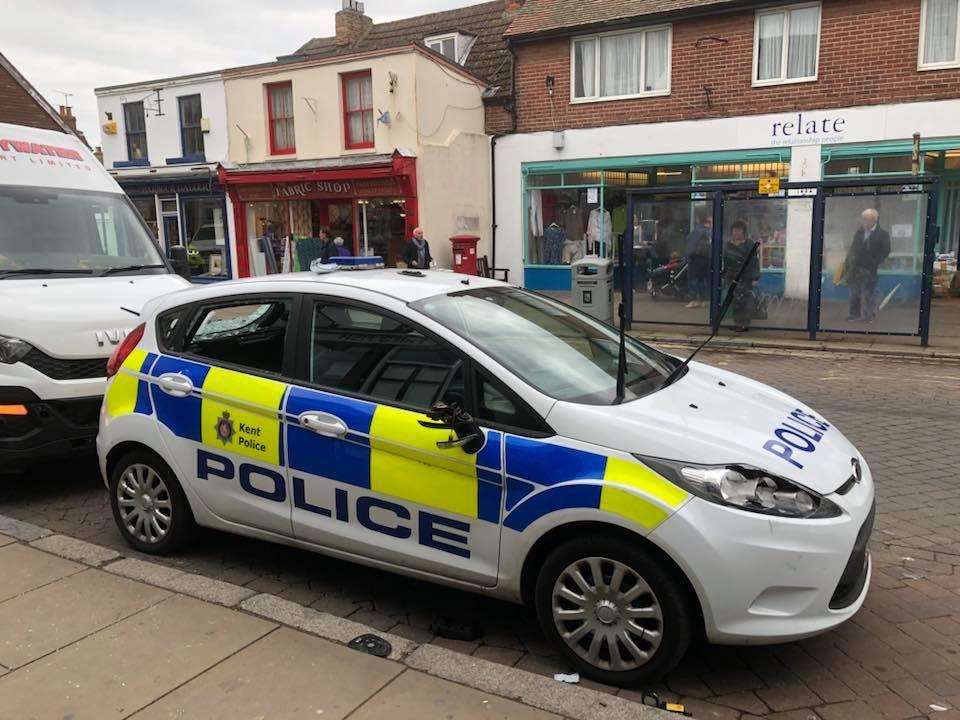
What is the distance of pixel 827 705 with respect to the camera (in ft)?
9.84

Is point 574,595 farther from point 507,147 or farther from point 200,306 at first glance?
point 507,147

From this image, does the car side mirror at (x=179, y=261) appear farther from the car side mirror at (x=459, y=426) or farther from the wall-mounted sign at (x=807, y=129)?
the wall-mounted sign at (x=807, y=129)

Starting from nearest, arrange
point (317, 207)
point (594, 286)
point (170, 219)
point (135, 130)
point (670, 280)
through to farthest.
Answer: point (594, 286)
point (670, 280)
point (317, 207)
point (135, 130)
point (170, 219)

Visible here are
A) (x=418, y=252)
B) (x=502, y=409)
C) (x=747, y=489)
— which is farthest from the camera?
(x=418, y=252)

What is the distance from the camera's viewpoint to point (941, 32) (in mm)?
14336

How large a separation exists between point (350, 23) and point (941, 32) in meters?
15.8

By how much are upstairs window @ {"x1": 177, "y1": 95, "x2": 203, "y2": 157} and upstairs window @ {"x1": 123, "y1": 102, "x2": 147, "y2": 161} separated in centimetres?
145

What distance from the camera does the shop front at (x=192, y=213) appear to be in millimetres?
21719

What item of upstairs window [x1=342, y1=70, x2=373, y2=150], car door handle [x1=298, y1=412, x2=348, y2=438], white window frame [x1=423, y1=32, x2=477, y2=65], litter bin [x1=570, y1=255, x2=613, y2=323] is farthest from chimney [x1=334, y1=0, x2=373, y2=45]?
car door handle [x1=298, y1=412, x2=348, y2=438]

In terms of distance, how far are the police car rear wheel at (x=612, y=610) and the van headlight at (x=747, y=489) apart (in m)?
0.33

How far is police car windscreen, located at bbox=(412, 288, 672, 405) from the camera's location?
3461 millimetres

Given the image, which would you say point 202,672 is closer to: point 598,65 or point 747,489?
point 747,489

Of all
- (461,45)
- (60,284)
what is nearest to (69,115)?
(461,45)

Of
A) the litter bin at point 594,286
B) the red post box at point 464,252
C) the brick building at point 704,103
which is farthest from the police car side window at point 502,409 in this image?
the red post box at point 464,252
